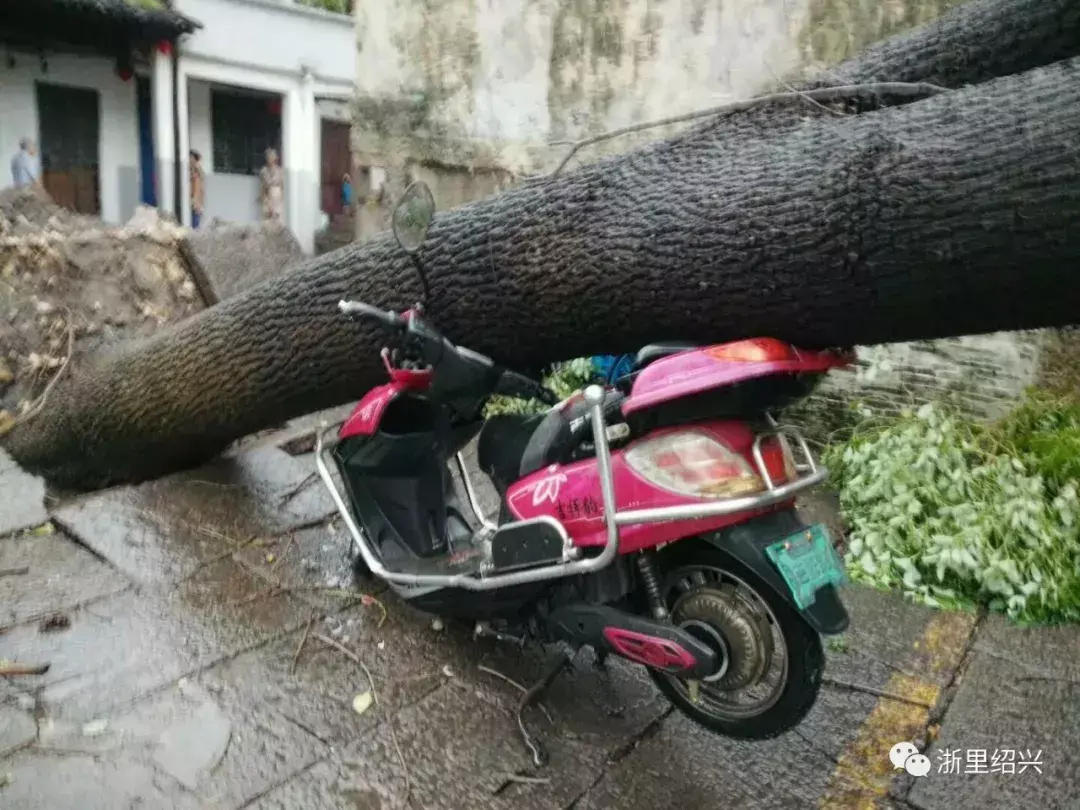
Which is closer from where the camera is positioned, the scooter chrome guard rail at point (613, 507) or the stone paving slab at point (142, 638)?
the scooter chrome guard rail at point (613, 507)

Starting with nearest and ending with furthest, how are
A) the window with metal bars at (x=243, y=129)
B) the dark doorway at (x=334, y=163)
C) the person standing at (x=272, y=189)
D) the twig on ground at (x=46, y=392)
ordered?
the twig on ground at (x=46, y=392) → the window with metal bars at (x=243, y=129) → the person standing at (x=272, y=189) → the dark doorway at (x=334, y=163)

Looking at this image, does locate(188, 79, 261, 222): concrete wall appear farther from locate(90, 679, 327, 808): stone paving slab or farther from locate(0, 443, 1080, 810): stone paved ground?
locate(90, 679, 327, 808): stone paving slab

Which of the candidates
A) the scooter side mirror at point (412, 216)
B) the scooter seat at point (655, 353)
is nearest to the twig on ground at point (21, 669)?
the scooter side mirror at point (412, 216)

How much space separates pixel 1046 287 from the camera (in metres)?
1.98

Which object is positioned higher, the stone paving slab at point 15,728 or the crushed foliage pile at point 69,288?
the crushed foliage pile at point 69,288

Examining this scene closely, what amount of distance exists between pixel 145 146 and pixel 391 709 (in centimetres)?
1506

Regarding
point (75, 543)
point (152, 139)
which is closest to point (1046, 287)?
point (75, 543)

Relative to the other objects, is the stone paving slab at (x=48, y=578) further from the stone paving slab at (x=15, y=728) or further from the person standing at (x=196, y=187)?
the person standing at (x=196, y=187)

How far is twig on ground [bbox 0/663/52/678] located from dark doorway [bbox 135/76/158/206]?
1372 cm

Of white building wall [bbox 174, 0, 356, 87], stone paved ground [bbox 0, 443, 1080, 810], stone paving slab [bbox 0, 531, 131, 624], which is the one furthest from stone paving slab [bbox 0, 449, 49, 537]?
white building wall [bbox 174, 0, 356, 87]

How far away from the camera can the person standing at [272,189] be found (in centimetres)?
1644

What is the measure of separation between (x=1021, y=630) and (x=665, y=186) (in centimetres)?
220

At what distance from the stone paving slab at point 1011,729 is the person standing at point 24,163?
544 inches

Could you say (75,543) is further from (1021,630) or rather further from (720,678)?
(1021,630)
